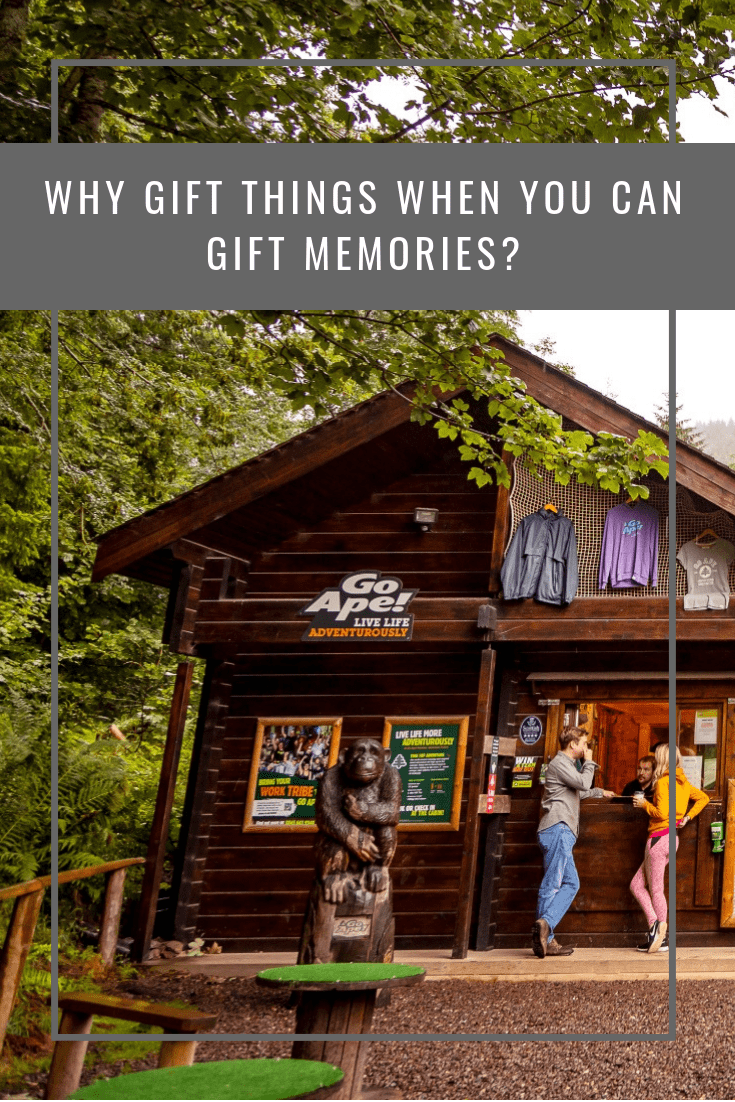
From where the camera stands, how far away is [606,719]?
8469 mm

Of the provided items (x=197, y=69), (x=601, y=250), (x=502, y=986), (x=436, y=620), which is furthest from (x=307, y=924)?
(x=197, y=69)

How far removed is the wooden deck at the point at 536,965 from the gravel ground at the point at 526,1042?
0.19 m

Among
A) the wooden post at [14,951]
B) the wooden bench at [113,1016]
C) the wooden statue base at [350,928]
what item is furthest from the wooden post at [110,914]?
the wooden bench at [113,1016]

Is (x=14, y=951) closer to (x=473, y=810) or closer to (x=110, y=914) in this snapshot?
(x=110, y=914)

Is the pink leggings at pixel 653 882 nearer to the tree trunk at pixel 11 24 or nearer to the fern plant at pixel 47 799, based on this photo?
the fern plant at pixel 47 799

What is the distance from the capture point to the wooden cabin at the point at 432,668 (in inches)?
309

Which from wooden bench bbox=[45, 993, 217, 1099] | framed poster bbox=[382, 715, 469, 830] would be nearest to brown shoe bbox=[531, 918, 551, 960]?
framed poster bbox=[382, 715, 469, 830]

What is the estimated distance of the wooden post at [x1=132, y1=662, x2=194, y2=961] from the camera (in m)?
7.51

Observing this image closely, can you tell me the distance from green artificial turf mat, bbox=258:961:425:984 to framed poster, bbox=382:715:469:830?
13.4 ft

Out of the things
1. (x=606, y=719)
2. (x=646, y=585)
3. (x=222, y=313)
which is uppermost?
(x=222, y=313)

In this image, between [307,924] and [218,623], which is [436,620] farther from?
[307,924]

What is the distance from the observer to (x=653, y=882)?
7.46 meters

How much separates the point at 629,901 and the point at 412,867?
5.25ft

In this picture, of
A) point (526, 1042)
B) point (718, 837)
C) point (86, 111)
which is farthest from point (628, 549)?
point (86, 111)
